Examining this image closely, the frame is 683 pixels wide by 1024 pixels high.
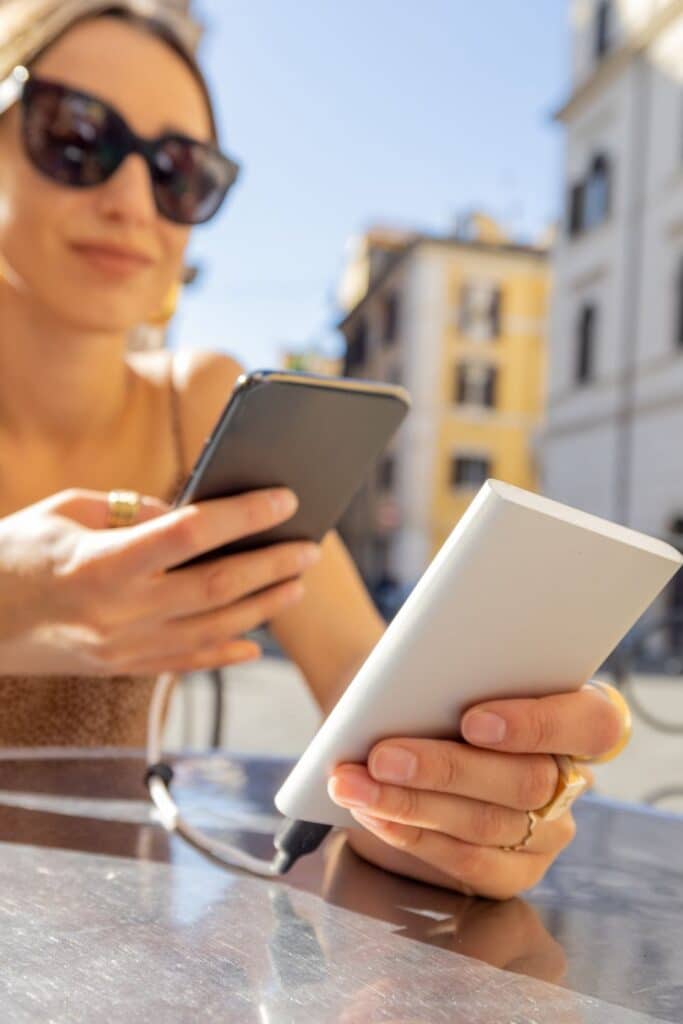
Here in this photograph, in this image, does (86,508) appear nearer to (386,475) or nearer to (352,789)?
(352,789)

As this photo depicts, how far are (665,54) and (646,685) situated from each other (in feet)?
28.0

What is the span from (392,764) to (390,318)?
→ 21720 millimetres

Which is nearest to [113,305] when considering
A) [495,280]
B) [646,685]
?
[646,685]

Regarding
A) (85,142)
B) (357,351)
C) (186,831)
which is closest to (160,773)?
(186,831)

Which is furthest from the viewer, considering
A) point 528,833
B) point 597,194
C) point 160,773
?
point 597,194

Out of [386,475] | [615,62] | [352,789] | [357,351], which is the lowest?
[386,475]

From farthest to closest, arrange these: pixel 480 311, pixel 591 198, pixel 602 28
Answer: pixel 480 311
pixel 602 28
pixel 591 198

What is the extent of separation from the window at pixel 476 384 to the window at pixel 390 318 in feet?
5.75

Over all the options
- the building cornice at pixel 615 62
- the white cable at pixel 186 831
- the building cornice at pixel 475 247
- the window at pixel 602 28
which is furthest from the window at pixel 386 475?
the white cable at pixel 186 831

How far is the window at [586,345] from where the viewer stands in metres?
12.5

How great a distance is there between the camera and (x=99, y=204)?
0.98m

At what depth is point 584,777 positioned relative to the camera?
0.65 metres

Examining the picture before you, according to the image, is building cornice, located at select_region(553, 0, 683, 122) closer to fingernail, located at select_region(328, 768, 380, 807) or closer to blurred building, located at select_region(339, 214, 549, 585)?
blurred building, located at select_region(339, 214, 549, 585)

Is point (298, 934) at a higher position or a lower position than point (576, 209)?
lower
